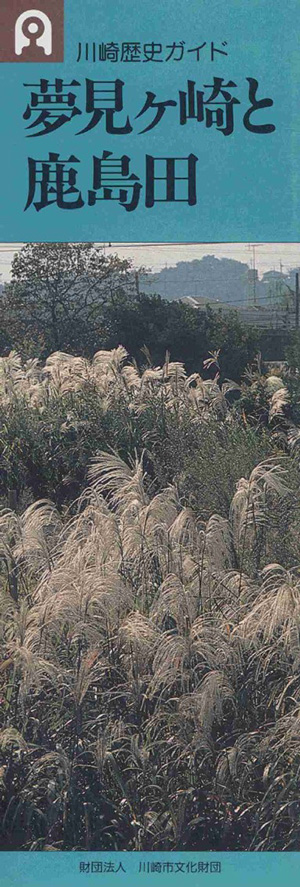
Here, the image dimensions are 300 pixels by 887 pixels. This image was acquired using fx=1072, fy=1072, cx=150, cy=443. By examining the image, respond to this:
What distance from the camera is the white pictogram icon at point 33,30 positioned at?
498 centimetres

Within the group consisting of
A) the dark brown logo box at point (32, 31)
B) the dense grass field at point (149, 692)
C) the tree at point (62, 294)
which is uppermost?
the dark brown logo box at point (32, 31)

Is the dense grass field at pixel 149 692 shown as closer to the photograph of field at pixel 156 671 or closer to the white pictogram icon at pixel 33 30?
the photograph of field at pixel 156 671

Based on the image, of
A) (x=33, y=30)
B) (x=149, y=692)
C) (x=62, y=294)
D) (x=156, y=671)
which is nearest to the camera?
(x=156, y=671)

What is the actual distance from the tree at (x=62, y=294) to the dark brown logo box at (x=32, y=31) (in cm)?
1426

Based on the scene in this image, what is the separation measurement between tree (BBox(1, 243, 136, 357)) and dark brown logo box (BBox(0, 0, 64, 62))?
14.3 meters

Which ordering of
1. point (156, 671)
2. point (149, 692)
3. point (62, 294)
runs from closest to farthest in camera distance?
point (156, 671) → point (149, 692) → point (62, 294)

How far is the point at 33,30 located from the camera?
5.05 metres

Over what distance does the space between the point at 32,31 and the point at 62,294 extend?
15.4 meters

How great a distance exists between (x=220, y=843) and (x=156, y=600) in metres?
1.09

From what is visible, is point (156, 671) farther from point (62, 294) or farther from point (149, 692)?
point (62, 294)

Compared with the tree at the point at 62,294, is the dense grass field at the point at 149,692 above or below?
below

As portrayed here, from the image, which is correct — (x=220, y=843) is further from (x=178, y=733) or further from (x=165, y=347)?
(x=165, y=347)

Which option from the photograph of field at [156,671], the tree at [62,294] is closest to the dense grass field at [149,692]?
the photograph of field at [156,671]

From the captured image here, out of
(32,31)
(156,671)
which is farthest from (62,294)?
(156,671)
